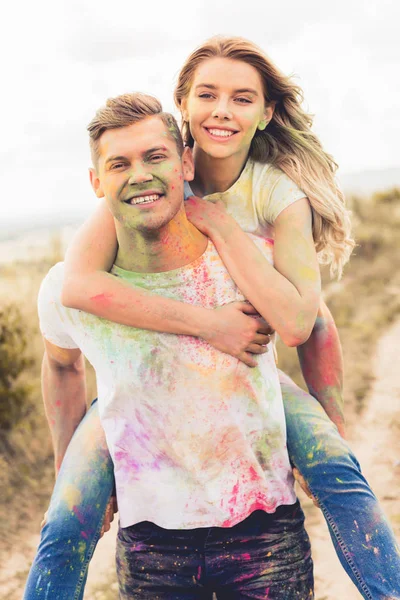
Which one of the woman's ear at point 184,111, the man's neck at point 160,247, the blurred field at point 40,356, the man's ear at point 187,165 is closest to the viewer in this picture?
the man's neck at point 160,247

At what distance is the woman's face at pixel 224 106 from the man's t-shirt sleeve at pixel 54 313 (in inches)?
28.4

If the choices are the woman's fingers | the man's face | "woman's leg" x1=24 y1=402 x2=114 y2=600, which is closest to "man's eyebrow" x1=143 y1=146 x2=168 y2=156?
the man's face

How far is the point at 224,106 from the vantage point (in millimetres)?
2730

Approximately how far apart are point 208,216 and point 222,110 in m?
0.39

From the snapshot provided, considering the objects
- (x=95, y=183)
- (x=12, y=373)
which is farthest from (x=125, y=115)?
(x=12, y=373)

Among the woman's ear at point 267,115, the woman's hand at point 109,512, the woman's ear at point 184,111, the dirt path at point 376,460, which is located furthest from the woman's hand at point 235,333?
the dirt path at point 376,460

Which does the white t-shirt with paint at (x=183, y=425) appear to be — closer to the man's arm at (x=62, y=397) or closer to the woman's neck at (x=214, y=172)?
the man's arm at (x=62, y=397)

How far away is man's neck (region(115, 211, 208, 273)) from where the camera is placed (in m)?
2.51

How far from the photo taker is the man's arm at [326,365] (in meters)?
2.94

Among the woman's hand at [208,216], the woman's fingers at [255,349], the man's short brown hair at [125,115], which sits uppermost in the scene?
the man's short brown hair at [125,115]

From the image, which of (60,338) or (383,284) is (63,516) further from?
(383,284)

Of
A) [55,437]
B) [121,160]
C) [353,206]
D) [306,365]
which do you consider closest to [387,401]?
[306,365]

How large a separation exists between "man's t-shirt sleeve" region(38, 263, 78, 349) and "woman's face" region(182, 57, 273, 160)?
721mm

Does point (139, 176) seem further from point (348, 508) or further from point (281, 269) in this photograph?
point (348, 508)
